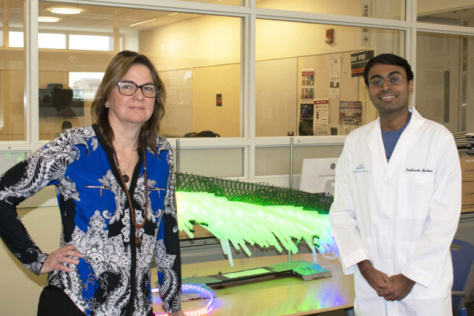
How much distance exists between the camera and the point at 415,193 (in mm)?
2492

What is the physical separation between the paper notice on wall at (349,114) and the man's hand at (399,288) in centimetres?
319

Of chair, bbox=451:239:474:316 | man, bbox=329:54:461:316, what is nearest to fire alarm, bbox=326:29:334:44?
chair, bbox=451:239:474:316

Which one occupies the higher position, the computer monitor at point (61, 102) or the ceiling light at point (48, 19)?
the ceiling light at point (48, 19)

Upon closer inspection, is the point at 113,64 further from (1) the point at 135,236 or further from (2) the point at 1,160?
(2) the point at 1,160

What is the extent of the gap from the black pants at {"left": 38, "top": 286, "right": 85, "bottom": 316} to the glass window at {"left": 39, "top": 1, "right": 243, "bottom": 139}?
104 inches

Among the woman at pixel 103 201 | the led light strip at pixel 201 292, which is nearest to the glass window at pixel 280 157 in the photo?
the led light strip at pixel 201 292

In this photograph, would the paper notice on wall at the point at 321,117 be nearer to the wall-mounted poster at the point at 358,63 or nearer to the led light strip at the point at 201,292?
the wall-mounted poster at the point at 358,63

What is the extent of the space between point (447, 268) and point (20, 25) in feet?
10.5

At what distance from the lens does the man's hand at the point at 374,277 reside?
8.09 ft

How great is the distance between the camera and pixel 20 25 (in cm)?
408

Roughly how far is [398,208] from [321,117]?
2.97 m

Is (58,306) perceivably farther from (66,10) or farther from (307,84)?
(307,84)

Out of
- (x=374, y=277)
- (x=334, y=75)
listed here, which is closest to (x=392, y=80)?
(x=374, y=277)

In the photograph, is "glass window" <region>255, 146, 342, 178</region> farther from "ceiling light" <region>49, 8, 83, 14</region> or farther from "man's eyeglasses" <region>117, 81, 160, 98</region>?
"man's eyeglasses" <region>117, 81, 160, 98</region>
